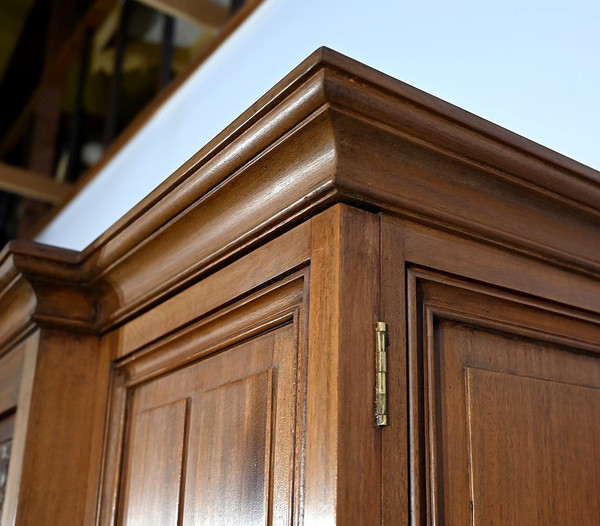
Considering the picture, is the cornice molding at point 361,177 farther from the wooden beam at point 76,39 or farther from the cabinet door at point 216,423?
the wooden beam at point 76,39

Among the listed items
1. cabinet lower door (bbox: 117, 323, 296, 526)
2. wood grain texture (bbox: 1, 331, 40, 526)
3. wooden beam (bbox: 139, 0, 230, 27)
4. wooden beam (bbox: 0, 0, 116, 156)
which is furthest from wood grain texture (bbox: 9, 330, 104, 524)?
wooden beam (bbox: 0, 0, 116, 156)

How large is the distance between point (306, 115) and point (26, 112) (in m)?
3.91

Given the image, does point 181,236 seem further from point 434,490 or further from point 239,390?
point 434,490

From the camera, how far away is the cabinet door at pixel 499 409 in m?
0.82

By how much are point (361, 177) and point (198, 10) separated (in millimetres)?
1654

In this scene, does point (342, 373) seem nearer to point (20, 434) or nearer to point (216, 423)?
point (216, 423)

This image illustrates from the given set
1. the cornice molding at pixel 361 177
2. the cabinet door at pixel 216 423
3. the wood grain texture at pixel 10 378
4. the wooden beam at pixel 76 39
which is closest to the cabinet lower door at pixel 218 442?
the cabinet door at pixel 216 423

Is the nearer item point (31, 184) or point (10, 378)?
point (10, 378)

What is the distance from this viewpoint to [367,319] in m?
0.79

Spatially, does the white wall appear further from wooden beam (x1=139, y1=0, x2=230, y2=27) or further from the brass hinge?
the brass hinge

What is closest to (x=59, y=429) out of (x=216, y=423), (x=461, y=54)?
(x=216, y=423)

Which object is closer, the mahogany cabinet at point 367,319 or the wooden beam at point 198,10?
the mahogany cabinet at point 367,319

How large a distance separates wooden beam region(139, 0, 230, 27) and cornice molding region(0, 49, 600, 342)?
1337mm

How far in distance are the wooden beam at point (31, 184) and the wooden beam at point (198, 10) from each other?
3.61 feet
